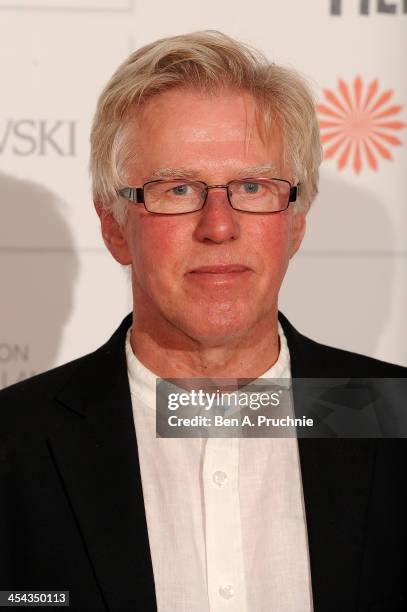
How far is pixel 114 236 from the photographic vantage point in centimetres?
133

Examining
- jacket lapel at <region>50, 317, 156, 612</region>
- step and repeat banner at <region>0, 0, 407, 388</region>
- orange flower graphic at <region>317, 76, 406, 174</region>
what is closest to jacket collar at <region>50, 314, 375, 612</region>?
jacket lapel at <region>50, 317, 156, 612</region>

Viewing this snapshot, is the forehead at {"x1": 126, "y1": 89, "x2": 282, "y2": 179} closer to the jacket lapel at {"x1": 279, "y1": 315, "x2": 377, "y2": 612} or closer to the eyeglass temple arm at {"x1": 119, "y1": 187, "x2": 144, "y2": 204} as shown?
the eyeglass temple arm at {"x1": 119, "y1": 187, "x2": 144, "y2": 204}

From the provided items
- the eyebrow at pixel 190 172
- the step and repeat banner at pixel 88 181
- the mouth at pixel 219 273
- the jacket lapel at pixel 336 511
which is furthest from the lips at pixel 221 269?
the step and repeat banner at pixel 88 181

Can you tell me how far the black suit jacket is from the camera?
1104 millimetres

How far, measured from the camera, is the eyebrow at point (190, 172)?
118 cm

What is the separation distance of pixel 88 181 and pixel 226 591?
0.67 metres

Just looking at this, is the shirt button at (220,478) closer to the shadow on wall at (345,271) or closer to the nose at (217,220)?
the nose at (217,220)

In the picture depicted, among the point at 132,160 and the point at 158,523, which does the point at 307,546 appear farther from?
the point at 132,160

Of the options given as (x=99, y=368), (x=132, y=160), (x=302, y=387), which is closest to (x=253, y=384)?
(x=302, y=387)

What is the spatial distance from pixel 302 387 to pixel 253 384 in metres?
0.06

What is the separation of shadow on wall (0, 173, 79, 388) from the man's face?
1.03 ft

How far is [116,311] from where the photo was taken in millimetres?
1524

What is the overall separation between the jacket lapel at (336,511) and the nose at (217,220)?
0.87 feet

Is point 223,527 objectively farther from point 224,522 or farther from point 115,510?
point 115,510
